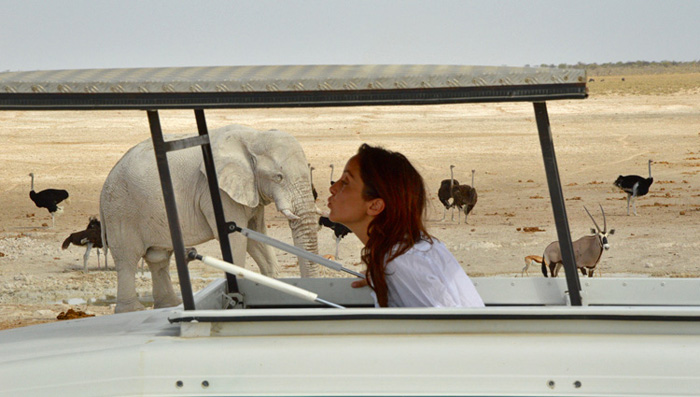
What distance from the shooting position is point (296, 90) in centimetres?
223

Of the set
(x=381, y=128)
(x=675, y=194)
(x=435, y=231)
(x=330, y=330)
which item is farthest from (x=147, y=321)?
(x=381, y=128)

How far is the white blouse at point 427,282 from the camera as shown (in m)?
2.58

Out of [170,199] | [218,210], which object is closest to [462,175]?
[218,210]

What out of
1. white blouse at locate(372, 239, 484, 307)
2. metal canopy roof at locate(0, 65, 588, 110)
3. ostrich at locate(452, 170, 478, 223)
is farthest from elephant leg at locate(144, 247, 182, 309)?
metal canopy roof at locate(0, 65, 588, 110)

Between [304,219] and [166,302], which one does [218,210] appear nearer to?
[304,219]

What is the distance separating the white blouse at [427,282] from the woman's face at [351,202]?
19cm

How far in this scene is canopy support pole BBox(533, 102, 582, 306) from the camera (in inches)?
101

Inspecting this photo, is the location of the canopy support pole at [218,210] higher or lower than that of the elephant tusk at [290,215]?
higher

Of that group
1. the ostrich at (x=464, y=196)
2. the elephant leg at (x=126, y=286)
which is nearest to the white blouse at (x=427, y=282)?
the elephant leg at (x=126, y=286)

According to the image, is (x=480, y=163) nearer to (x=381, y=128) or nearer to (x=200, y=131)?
(x=381, y=128)

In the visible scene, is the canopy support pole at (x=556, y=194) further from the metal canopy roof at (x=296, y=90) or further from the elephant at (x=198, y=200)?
the elephant at (x=198, y=200)

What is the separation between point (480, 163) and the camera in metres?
21.2

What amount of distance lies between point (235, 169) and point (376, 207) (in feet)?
19.1

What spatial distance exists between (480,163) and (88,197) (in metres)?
8.40
